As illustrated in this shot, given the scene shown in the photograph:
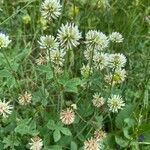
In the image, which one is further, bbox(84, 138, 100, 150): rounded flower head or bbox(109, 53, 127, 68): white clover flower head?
bbox(109, 53, 127, 68): white clover flower head

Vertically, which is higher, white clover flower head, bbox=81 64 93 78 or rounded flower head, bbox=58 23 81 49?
rounded flower head, bbox=58 23 81 49

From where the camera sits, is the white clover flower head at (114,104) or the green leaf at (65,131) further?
the white clover flower head at (114,104)

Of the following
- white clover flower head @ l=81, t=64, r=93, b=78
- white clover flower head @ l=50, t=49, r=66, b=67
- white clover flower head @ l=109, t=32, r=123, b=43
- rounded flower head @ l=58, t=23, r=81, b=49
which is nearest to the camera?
rounded flower head @ l=58, t=23, r=81, b=49

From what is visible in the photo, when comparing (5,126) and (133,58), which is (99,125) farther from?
(133,58)

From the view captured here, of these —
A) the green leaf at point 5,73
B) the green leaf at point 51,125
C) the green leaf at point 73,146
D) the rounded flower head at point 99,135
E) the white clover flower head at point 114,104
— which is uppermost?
the green leaf at point 5,73

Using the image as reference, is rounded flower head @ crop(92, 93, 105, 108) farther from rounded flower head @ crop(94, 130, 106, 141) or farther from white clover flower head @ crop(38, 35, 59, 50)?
white clover flower head @ crop(38, 35, 59, 50)

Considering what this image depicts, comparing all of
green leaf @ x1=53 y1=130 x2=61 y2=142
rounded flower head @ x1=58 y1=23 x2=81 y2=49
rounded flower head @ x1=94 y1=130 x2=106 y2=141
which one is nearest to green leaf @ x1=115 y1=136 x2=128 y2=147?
rounded flower head @ x1=94 y1=130 x2=106 y2=141

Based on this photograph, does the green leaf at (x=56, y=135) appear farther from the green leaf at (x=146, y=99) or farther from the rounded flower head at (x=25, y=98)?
the green leaf at (x=146, y=99)

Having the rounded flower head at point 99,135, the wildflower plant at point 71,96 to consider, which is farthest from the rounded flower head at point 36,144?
the rounded flower head at point 99,135
